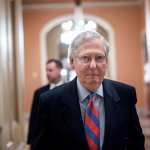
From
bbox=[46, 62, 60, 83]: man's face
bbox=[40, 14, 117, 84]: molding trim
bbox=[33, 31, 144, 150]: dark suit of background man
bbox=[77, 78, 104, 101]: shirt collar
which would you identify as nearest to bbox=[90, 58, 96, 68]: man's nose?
bbox=[33, 31, 144, 150]: dark suit of background man

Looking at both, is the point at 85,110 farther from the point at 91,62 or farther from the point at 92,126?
Result: the point at 91,62

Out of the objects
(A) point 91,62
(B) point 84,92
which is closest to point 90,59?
(A) point 91,62

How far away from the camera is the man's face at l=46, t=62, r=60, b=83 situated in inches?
181

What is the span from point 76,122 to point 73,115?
3 centimetres

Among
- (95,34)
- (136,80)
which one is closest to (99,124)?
(95,34)

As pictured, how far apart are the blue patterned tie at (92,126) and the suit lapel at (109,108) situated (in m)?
0.04

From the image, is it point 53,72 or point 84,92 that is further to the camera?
point 53,72

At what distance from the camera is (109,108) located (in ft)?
6.07

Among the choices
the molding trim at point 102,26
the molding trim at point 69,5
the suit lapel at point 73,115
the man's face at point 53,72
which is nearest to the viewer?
the suit lapel at point 73,115

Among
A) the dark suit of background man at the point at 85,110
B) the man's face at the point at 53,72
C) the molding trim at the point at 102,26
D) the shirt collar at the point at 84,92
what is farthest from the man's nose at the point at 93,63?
the molding trim at the point at 102,26

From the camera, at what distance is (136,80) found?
13.8 metres

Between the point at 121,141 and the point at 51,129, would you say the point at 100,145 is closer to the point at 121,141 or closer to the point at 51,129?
the point at 121,141

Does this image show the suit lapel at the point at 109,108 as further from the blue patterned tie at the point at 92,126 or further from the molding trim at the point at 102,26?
the molding trim at the point at 102,26

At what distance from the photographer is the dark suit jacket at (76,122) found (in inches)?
70.5
